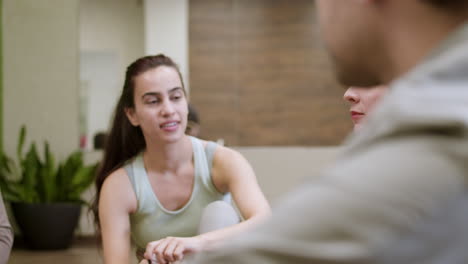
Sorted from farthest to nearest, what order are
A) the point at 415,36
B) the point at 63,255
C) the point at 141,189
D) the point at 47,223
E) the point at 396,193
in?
1. the point at 47,223
2. the point at 63,255
3. the point at 141,189
4. the point at 415,36
5. the point at 396,193

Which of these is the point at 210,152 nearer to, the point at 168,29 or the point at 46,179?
the point at 46,179

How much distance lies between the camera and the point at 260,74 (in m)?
5.69

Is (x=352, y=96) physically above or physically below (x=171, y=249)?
above

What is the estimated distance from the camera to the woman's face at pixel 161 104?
2217 millimetres

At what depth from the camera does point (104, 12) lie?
5.48 meters

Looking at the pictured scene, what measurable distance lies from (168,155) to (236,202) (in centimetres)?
33

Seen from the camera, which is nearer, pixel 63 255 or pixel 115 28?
pixel 63 255

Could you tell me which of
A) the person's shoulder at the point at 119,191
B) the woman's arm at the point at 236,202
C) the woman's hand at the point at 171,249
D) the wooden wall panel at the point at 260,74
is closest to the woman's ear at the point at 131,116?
the person's shoulder at the point at 119,191

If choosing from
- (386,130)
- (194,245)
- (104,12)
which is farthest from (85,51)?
(386,130)

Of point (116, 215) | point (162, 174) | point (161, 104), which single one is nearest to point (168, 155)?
point (162, 174)

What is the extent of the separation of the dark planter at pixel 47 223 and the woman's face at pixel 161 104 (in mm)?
2989

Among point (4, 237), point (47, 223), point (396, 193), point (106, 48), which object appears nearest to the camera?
point (396, 193)

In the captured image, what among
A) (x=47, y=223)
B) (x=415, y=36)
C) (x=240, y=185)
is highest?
(x=415, y=36)

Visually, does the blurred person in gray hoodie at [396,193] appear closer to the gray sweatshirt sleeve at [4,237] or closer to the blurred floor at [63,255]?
the gray sweatshirt sleeve at [4,237]
